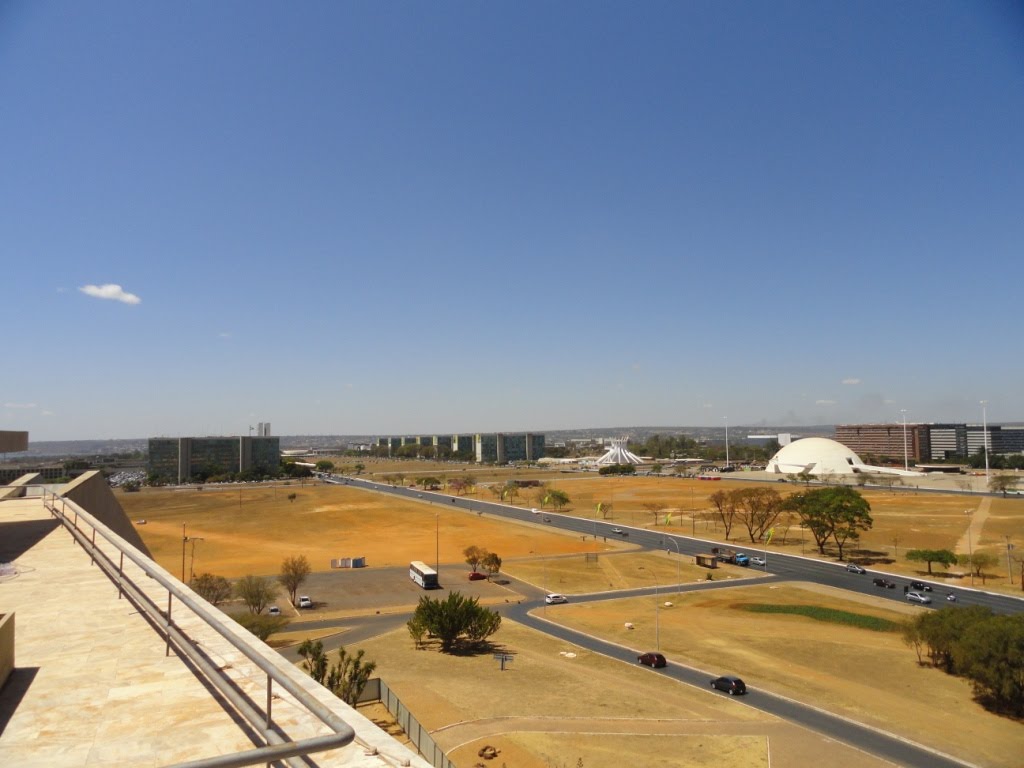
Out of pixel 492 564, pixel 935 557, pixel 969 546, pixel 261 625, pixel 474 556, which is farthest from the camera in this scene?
pixel 969 546

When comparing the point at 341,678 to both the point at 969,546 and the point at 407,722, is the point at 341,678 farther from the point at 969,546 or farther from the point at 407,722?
the point at 969,546

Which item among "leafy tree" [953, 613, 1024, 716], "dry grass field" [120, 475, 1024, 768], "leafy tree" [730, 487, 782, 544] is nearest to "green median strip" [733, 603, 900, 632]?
"dry grass field" [120, 475, 1024, 768]

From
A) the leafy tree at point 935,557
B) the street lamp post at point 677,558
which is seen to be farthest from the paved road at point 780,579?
the leafy tree at point 935,557

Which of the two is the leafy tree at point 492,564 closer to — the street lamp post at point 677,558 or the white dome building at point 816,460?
the street lamp post at point 677,558

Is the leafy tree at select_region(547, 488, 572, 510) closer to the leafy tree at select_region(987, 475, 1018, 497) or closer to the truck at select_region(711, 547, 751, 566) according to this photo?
the truck at select_region(711, 547, 751, 566)

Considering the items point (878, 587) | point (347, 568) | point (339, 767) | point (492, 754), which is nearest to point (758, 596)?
point (878, 587)

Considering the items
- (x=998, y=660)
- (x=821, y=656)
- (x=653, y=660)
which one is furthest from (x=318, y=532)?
(x=998, y=660)
